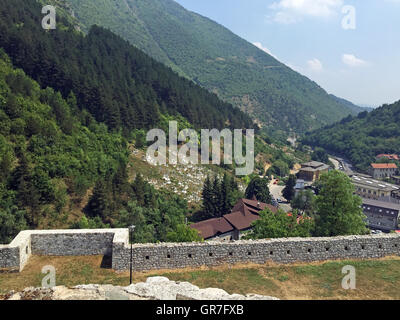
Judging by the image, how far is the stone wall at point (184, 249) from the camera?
17.5m

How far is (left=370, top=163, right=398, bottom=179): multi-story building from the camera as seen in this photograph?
417 feet

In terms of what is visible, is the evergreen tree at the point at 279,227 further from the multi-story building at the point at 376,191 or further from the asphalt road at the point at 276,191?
the multi-story building at the point at 376,191

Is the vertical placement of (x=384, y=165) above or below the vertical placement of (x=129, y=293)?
above

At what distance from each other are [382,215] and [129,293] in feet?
294

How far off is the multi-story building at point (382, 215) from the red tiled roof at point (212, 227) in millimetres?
50127

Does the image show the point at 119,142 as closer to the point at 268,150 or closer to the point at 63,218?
the point at 63,218

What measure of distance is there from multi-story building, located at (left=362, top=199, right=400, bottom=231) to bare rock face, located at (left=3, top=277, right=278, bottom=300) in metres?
81.9

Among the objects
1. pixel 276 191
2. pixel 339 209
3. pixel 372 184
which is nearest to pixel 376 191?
pixel 372 184

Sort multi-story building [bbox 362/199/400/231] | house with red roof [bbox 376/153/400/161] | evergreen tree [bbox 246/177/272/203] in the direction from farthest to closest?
house with red roof [bbox 376/153/400/161], multi-story building [bbox 362/199/400/231], evergreen tree [bbox 246/177/272/203]

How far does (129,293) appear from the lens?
11.4 m

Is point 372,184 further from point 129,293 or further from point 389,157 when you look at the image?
point 129,293

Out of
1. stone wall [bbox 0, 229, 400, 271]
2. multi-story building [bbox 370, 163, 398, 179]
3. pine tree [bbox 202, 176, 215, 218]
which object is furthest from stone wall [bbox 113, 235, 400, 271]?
multi-story building [bbox 370, 163, 398, 179]

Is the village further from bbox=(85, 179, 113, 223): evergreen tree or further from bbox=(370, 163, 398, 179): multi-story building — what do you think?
bbox=(85, 179, 113, 223): evergreen tree
